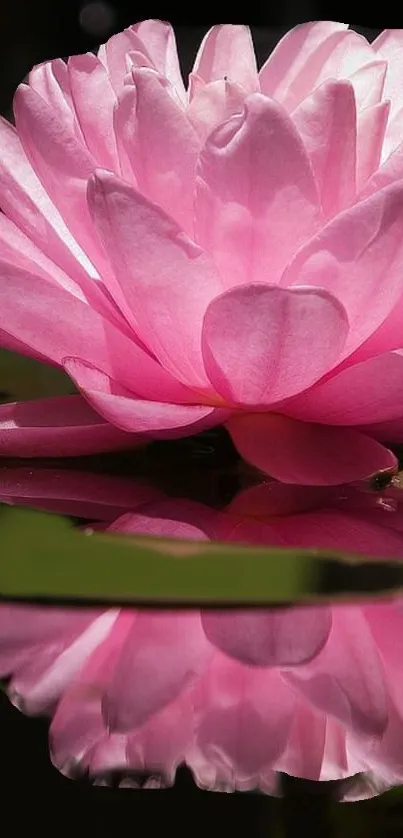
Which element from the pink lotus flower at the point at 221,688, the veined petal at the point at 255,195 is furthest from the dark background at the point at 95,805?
the veined petal at the point at 255,195

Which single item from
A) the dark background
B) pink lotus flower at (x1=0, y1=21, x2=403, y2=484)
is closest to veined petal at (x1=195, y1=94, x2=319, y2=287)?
pink lotus flower at (x1=0, y1=21, x2=403, y2=484)

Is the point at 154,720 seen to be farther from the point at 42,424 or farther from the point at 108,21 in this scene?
the point at 108,21

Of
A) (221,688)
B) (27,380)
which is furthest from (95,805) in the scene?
(27,380)

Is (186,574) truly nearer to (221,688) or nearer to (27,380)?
(221,688)

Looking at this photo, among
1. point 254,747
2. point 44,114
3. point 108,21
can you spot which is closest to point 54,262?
point 44,114

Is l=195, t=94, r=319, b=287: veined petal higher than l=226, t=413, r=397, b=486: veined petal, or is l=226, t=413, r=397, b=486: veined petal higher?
l=195, t=94, r=319, b=287: veined petal

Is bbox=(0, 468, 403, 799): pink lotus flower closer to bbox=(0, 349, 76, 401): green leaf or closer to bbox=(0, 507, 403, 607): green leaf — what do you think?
bbox=(0, 507, 403, 607): green leaf

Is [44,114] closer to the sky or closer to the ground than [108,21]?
closer to the sky
